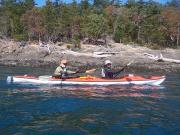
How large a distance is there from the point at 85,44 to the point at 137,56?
419 inches

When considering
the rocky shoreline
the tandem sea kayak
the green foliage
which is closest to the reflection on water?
the tandem sea kayak

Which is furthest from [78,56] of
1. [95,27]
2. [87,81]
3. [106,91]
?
[106,91]

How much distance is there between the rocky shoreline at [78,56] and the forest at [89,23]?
534 cm

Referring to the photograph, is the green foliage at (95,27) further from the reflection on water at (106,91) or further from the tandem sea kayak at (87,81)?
the reflection on water at (106,91)

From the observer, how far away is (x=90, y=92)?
23828 millimetres

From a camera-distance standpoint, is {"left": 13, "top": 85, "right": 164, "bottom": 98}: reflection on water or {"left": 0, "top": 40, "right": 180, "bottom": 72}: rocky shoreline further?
{"left": 0, "top": 40, "right": 180, "bottom": 72}: rocky shoreline

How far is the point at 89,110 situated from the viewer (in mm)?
17891

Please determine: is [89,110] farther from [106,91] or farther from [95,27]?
[95,27]

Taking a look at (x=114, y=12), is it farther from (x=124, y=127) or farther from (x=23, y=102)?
(x=124, y=127)

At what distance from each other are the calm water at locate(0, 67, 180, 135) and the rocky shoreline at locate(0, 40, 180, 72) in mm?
18404

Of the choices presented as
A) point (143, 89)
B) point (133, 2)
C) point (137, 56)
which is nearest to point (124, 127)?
point (143, 89)

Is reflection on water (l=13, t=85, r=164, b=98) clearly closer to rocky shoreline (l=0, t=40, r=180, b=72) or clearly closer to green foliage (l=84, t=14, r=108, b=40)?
rocky shoreline (l=0, t=40, r=180, b=72)

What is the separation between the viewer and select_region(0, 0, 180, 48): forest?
59.9 m

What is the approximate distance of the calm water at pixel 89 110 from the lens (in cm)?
1419
